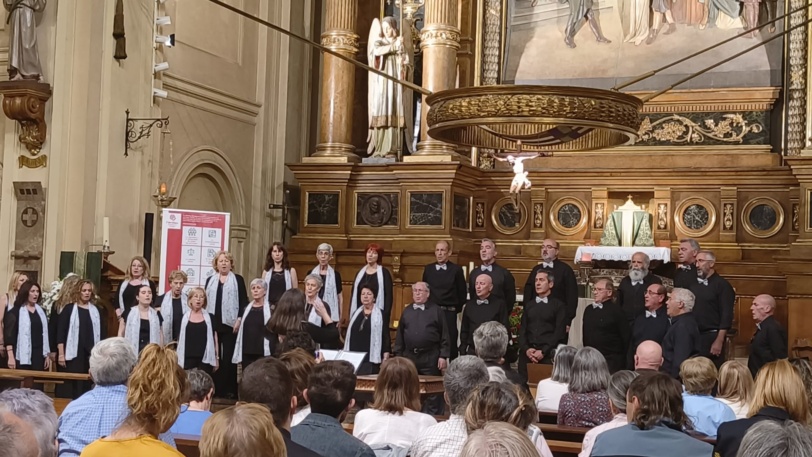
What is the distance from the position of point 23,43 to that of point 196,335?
3.98 metres

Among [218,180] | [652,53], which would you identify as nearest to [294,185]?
[218,180]

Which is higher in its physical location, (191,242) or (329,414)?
(191,242)

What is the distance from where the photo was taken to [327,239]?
1451 centimetres

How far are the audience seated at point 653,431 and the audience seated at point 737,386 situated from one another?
4.72ft

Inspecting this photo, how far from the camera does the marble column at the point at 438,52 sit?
14.2 meters

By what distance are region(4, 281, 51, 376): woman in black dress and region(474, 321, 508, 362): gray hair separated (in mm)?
4831

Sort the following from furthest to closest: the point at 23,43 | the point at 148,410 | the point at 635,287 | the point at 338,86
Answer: the point at 338,86, the point at 23,43, the point at 635,287, the point at 148,410

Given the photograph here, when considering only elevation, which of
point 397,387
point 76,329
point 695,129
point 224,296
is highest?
point 695,129

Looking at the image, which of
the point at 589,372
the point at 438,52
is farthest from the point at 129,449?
the point at 438,52

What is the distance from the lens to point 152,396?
12.9ft

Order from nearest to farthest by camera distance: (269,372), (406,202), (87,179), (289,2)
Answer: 1. (269,372)
2. (87,179)
3. (406,202)
4. (289,2)

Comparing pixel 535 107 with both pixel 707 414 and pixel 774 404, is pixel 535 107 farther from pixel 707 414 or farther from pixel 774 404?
Result: pixel 774 404

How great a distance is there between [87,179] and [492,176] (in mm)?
5368

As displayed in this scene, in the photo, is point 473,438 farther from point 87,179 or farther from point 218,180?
point 218,180
